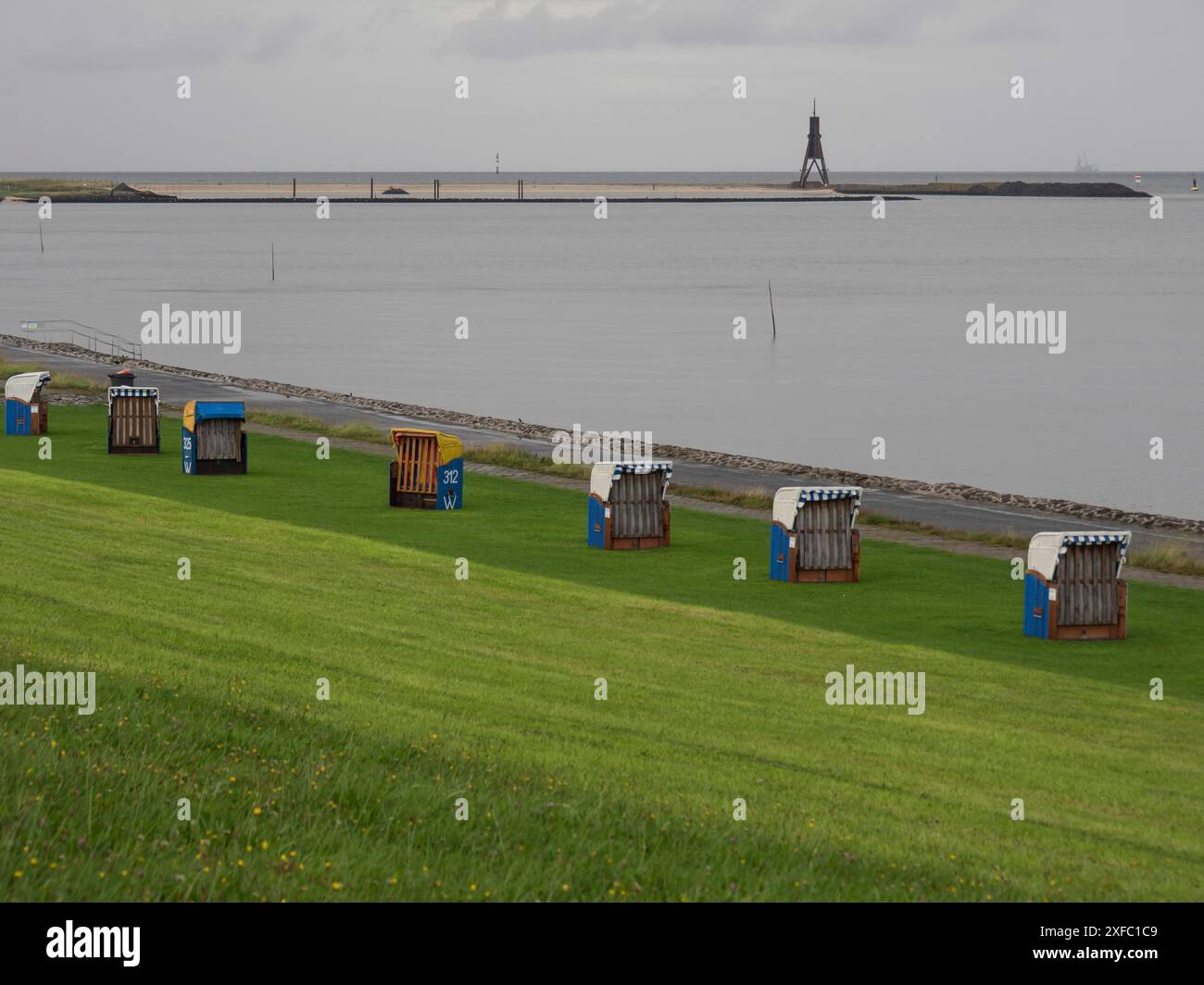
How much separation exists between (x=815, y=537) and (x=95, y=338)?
76.3 m

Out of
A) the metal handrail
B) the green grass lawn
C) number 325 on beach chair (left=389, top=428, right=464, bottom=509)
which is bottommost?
the green grass lawn

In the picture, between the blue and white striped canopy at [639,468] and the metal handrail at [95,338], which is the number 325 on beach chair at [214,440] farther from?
the metal handrail at [95,338]

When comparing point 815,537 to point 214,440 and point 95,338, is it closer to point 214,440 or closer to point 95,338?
point 214,440

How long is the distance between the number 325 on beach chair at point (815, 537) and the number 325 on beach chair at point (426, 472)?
889cm

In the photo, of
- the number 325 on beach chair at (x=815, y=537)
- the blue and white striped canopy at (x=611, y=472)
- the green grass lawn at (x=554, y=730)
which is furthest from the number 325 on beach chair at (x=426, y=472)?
the number 325 on beach chair at (x=815, y=537)

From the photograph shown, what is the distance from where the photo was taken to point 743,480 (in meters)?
41.6

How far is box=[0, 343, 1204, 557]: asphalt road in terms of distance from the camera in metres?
34.2

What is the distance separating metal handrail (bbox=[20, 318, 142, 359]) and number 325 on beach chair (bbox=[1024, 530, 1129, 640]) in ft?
238

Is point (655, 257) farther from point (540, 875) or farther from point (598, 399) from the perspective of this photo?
point (540, 875)

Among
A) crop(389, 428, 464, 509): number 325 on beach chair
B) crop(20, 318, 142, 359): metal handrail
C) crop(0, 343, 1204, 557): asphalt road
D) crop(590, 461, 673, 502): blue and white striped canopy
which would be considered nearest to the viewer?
crop(590, 461, 673, 502): blue and white striped canopy

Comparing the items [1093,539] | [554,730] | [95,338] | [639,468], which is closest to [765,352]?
[95,338]

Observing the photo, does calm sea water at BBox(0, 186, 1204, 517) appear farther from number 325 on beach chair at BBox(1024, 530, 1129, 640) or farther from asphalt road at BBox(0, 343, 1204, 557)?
number 325 on beach chair at BBox(1024, 530, 1129, 640)

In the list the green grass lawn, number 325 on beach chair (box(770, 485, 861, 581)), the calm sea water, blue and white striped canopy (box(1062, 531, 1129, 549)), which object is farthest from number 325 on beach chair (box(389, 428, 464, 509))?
the calm sea water
